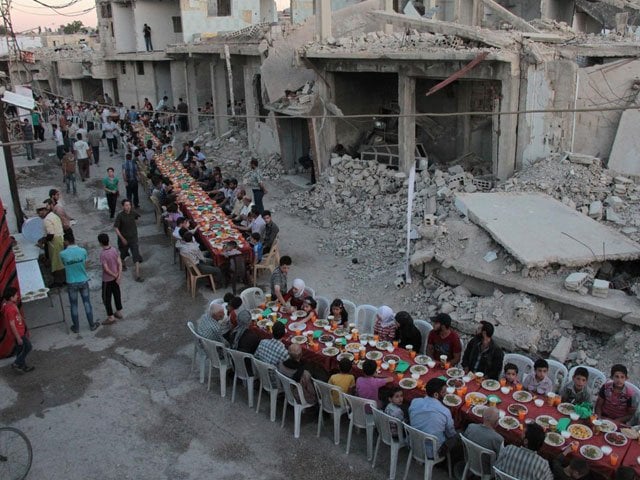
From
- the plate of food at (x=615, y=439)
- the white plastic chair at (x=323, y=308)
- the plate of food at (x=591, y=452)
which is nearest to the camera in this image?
the plate of food at (x=591, y=452)

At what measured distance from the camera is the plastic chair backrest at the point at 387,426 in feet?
21.5

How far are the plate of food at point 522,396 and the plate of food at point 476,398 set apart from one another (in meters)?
0.34

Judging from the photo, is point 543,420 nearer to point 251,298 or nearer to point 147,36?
point 251,298

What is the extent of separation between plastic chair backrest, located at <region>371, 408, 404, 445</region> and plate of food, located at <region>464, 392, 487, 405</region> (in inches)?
34.6

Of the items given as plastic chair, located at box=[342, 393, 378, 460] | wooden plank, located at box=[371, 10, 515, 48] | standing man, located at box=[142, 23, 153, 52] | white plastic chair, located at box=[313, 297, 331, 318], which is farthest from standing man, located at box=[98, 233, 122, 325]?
standing man, located at box=[142, 23, 153, 52]

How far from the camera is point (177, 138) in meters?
28.7

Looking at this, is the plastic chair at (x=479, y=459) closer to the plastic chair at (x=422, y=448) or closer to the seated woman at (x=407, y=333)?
the plastic chair at (x=422, y=448)

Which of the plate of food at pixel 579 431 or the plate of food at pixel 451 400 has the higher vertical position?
the plate of food at pixel 451 400

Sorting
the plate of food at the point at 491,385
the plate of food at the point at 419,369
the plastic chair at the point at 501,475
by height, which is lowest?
the plastic chair at the point at 501,475

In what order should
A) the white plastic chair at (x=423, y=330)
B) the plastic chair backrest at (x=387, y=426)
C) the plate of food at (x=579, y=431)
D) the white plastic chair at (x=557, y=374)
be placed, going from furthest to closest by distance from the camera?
the white plastic chair at (x=423, y=330) → the white plastic chair at (x=557, y=374) → the plastic chair backrest at (x=387, y=426) → the plate of food at (x=579, y=431)

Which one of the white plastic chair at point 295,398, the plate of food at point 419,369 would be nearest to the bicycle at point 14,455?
the white plastic chair at point 295,398

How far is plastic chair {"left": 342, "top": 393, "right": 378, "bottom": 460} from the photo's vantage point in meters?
6.94

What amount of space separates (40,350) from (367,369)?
580 cm

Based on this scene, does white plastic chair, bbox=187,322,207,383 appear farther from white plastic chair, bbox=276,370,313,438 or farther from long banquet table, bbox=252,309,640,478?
white plastic chair, bbox=276,370,313,438
